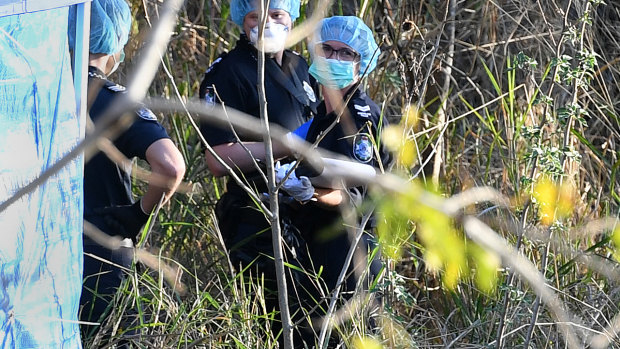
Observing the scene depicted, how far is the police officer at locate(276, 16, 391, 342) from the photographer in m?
2.74

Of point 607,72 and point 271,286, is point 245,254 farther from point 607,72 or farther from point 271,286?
point 607,72

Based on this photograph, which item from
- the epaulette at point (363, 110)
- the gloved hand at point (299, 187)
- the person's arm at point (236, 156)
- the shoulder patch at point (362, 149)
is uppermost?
the epaulette at point (363, 110)

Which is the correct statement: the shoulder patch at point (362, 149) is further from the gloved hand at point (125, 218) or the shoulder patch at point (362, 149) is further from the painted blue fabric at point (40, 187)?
the painted blue fabric at point (40, 187)

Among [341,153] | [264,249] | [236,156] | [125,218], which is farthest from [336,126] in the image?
[125,218]

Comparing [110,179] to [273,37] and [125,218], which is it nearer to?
[125,218]

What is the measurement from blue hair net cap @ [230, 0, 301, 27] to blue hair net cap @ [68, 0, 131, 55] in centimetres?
46

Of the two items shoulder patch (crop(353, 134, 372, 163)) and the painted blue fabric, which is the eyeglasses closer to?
shoulder patch (crop(353, 134, 372, 163))

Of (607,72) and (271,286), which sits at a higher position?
(607,72)

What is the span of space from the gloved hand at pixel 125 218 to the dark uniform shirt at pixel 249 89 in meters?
0.39

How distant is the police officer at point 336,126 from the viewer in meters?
2.74

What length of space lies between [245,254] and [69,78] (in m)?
1.36

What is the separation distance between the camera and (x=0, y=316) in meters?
1.59

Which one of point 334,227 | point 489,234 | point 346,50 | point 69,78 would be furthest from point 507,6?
point 489,234

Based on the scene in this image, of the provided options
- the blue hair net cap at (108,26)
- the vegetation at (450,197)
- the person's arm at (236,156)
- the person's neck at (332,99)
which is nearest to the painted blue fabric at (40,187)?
the vegetation at (450,197)
